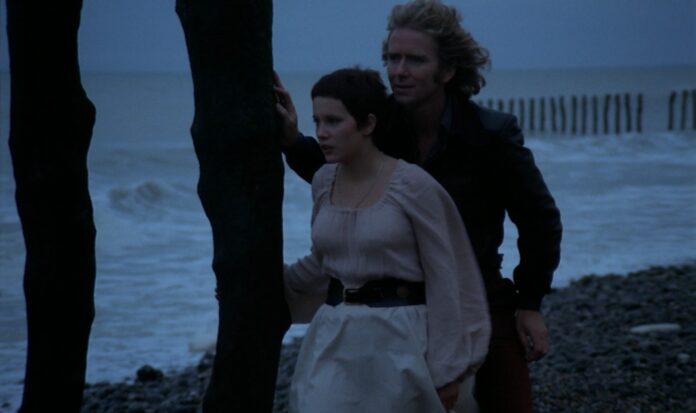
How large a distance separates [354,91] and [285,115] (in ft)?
1.05

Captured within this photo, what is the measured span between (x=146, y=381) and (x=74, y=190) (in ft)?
17.1

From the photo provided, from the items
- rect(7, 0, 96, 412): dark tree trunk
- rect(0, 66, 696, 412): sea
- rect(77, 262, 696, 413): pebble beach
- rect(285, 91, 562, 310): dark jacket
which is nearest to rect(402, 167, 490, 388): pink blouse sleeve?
rect(285, 91, 562, 310): dark jacket

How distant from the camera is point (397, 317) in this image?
120 inches

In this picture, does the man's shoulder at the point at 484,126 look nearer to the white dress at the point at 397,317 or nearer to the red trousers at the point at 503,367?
the white dress at the point at 397,317

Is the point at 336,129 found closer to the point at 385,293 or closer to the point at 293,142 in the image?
the point at 293,142

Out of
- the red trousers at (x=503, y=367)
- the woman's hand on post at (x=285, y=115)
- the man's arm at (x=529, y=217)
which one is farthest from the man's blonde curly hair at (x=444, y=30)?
the red trousers at (x=503, y=367)

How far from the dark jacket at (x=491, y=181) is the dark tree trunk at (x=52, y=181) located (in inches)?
37.6

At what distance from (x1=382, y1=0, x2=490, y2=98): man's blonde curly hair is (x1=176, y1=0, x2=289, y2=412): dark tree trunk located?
0.42 meters

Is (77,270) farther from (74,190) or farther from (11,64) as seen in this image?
(11,64)

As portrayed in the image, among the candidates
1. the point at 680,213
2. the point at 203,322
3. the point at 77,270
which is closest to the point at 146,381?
the point at 203,322

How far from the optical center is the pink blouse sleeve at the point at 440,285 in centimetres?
305

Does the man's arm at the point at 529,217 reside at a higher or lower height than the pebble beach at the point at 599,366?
higher

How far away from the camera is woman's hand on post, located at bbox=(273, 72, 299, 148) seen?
338 centimetres

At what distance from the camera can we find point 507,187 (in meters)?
3.42
